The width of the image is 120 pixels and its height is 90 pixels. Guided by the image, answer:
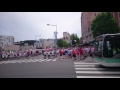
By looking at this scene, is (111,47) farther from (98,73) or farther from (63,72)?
(63,72)

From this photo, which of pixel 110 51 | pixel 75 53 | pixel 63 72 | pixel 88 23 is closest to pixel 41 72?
pixel 63 72

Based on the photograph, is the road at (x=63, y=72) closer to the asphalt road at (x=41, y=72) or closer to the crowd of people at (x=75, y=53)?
the asphalt road at (x=41, y=72)

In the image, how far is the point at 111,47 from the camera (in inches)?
533

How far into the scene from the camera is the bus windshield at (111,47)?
13203 mm

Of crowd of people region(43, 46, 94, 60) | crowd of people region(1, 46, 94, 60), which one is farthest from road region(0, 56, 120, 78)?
A: crowd of people region(1, 46, 94, 60)

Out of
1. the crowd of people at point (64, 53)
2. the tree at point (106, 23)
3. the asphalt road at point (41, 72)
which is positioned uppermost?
the tree at point (106, 23)

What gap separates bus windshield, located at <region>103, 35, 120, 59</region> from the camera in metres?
13.2

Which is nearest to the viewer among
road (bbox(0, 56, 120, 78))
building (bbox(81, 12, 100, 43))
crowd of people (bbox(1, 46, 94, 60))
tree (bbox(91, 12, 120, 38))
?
road (bbox(0, 56, 120, 78))

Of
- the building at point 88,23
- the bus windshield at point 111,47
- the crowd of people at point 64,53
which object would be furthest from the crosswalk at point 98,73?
the building at point 88,23

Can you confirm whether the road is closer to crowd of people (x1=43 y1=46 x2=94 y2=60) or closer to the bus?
the bus
